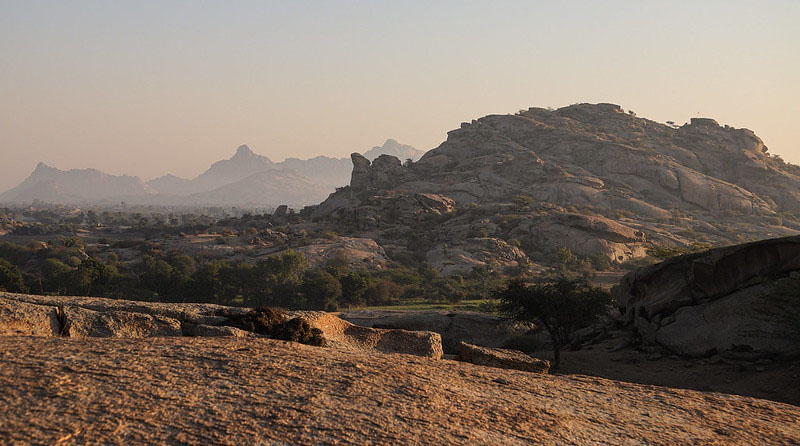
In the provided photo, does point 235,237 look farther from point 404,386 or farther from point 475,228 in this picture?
point 404,386

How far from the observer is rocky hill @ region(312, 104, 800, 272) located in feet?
313

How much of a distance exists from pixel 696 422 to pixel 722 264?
2138 centimetres

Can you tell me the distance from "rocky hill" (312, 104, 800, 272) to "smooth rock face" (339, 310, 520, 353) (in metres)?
42.7

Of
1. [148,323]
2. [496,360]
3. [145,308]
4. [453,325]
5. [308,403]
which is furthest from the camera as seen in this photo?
[453,325]

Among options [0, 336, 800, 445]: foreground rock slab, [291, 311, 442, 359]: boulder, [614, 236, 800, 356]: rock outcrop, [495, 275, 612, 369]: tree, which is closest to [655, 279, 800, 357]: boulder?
[614, 236, 800, 356]: rock outcrop

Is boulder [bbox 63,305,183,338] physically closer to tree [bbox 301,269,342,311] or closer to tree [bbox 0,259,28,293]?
tree [bbox 0,259,28,293]

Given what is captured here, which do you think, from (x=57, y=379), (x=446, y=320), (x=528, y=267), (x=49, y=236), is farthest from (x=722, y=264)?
(x=49, y=236)

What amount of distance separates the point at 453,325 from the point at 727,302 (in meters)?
16.9

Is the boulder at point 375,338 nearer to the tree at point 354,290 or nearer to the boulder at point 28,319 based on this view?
the boulder at point 28,319

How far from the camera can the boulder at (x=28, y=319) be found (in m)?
11.3

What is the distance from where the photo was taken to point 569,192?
397 feet

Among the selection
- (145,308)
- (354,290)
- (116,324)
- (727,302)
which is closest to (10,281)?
(354,290)

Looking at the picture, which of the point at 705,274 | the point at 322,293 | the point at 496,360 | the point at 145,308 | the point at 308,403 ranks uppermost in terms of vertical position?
the point at 705,274

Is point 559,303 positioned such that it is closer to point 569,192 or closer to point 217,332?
point 217,332
